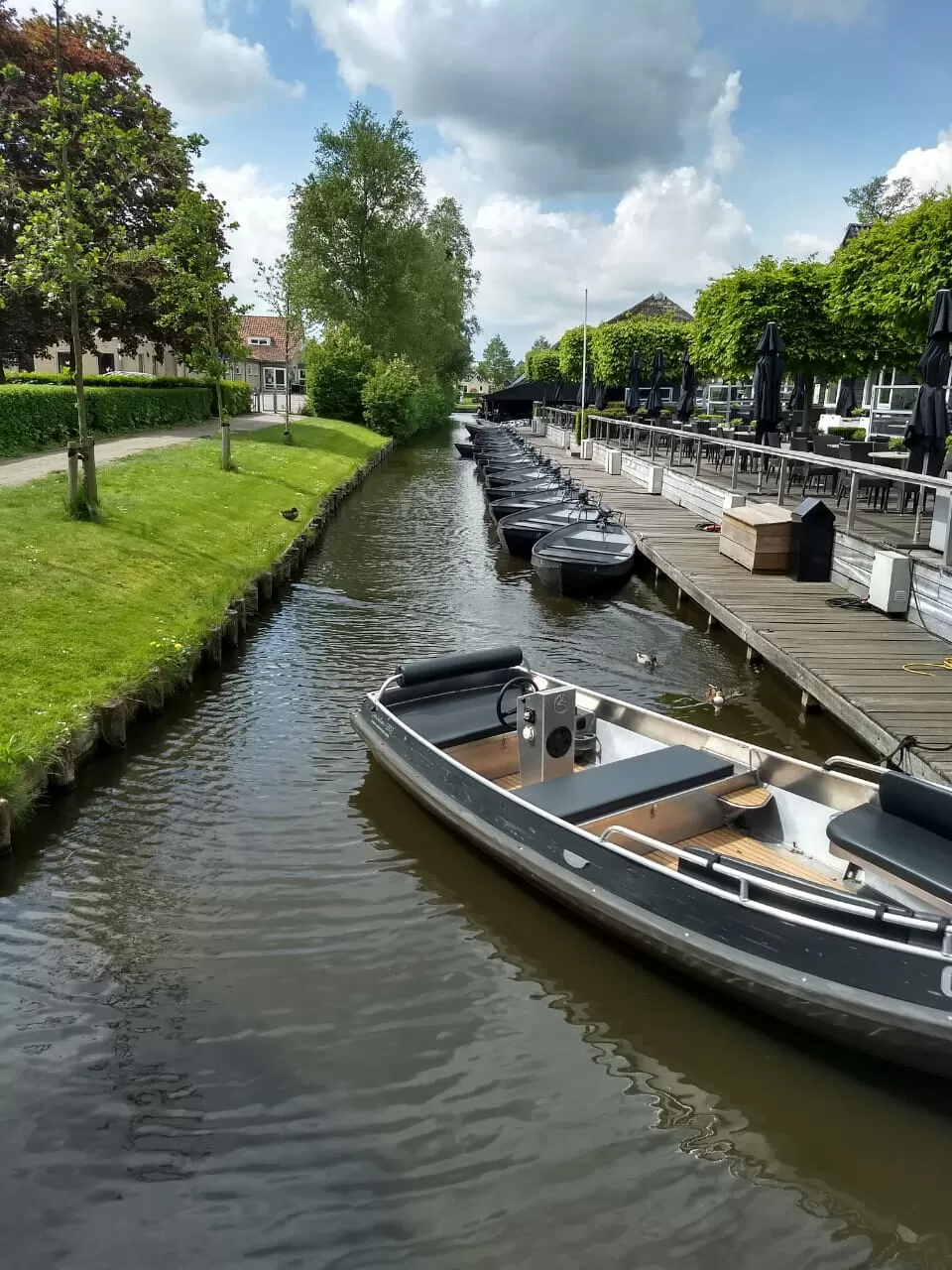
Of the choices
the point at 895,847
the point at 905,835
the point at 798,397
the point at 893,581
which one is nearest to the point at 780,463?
the point at 893,581

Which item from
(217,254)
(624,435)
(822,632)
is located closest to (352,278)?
(624,435)

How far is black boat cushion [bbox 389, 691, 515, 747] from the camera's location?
8305 mm

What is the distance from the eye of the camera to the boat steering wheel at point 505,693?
27.1 feet

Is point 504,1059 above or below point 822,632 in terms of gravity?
below

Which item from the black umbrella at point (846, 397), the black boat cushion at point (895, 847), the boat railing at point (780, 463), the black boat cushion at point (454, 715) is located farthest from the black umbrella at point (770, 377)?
the black umbrella at point (846, 397)

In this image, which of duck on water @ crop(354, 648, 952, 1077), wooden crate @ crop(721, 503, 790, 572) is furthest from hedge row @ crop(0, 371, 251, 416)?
duck on water @ crop(354, 648, 952, 1077)

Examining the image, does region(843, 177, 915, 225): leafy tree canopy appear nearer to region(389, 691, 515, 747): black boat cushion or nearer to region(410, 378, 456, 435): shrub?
region(410, 378, 456, 435): shrub

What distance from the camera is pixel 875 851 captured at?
5586 millimetres

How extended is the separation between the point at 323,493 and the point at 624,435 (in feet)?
62.6

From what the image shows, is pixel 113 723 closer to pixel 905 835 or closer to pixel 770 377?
pixel 905 835

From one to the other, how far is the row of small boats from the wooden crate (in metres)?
2.44

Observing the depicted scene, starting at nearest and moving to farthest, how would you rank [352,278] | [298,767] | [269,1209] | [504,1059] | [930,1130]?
[269,1209] → [930,1130] → [504,1059] → [298,767] → [352,278]

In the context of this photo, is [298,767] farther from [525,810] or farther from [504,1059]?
[504,1059]

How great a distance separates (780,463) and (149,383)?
31848 millimetres
